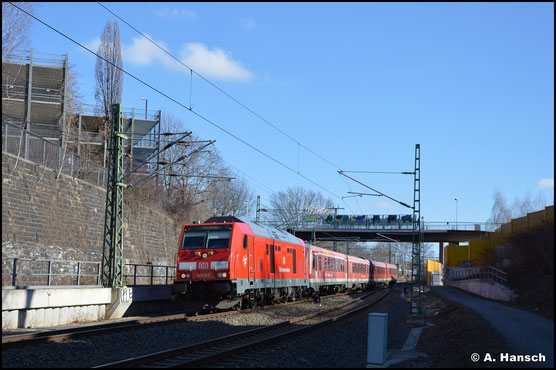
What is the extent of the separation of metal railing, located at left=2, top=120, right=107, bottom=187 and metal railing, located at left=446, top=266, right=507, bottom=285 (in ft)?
74.9

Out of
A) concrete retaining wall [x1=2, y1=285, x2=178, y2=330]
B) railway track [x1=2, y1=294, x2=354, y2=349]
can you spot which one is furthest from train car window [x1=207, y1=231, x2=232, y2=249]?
concrete retaining wall [x1=2, y1=285, x2=178, y2=330]

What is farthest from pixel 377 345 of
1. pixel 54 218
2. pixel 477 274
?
pixel 477 274

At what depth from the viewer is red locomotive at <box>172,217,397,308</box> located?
848 inches

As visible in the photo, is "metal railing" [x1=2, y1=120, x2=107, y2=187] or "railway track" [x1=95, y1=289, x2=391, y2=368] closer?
"railway track" [x1=95, y1=289, x2=391, y2=368]

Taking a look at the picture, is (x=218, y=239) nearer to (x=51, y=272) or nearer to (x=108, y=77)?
(x=51, y=272)

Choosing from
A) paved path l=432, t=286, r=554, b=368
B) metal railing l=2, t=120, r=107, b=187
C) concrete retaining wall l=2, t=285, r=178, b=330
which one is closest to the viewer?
paved path l=432, t=286, r=554, b=368

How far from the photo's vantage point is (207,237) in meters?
22.2

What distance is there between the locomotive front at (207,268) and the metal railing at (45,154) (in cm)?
940

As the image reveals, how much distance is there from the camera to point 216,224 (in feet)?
72.9

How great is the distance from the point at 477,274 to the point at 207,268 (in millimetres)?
28603

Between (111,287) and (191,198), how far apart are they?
31938mm

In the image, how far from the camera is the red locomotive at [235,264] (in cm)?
2155

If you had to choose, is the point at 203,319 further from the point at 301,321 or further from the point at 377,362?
the point at 377,362

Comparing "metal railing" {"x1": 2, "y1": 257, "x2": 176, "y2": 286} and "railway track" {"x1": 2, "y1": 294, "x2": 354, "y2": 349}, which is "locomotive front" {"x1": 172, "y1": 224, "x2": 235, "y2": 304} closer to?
"railway track" {"x1": 2, "y1": 294, "x2": 354, "y2": 349}
